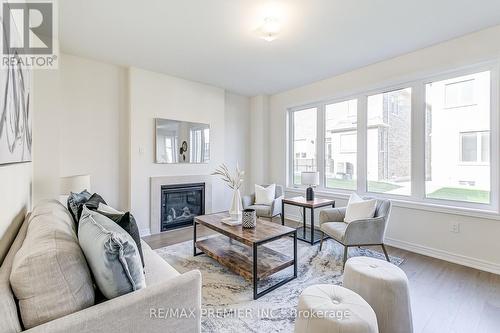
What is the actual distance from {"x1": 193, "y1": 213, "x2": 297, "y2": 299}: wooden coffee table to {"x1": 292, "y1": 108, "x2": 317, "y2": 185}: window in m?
2.34

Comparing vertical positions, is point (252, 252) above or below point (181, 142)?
below

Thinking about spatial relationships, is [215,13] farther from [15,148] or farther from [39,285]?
[39,285]

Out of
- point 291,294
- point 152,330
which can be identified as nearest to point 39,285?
point 152,330

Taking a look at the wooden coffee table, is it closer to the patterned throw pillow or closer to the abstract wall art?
the patterned throw pillow

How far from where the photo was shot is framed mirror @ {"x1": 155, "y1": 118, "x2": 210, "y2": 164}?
12.8ft

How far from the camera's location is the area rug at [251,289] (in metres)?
1.74

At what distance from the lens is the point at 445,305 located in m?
1.94

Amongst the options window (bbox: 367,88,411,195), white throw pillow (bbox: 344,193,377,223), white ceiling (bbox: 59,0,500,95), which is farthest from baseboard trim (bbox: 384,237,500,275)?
white ceiling (bbox: 59,0,500,95)

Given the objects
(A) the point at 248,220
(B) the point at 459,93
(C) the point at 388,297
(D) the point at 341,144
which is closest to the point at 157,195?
(A) the point at 248,220

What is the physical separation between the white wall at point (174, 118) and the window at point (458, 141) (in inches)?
133

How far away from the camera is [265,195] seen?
414 centimetres

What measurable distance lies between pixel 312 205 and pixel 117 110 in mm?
3284

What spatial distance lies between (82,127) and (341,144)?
13.3 feet

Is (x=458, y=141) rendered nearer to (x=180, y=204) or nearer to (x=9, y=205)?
(x=180, y=204)
